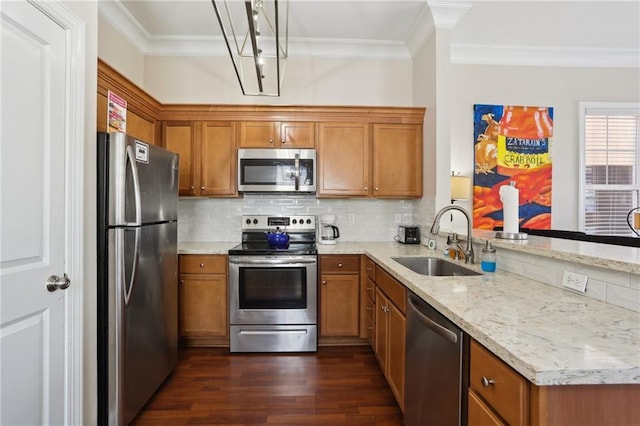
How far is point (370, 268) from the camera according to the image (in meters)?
2.77

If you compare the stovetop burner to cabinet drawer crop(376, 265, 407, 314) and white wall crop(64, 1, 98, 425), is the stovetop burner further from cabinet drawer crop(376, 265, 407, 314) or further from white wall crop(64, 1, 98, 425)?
white wall crop(64, 1, 98, 425)

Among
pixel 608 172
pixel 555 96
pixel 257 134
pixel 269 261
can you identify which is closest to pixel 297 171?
pixel 257 134

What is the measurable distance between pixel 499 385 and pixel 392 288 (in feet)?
3.82

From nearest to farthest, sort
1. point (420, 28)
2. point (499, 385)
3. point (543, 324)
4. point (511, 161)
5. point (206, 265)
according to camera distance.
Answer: point (499, 385) < point (543, 324) < point (206, 265) < point (420, 28) < point (511, 161)

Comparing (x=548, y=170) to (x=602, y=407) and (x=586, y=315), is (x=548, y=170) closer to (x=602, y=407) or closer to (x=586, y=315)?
(x=586, y=315)

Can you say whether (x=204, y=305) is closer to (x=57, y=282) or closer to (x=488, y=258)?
(x=57, y=282)

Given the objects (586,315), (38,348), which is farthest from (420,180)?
(38,348)

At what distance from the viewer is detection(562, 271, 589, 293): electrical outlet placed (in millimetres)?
1365

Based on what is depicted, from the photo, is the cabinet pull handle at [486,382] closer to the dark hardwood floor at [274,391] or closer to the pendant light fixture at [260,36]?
the dark hardwood floor at [274,391]

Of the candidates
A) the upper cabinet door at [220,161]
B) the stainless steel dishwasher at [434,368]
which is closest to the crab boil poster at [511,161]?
the stainless steel dishwasher at [434,368]

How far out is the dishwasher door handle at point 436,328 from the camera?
1182 mm

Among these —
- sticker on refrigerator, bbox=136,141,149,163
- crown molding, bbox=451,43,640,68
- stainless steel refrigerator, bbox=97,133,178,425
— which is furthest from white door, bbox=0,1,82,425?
crown molding, bbox=451,43,640,68

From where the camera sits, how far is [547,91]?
145 inches

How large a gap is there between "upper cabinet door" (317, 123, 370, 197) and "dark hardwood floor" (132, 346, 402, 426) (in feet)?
5.06
